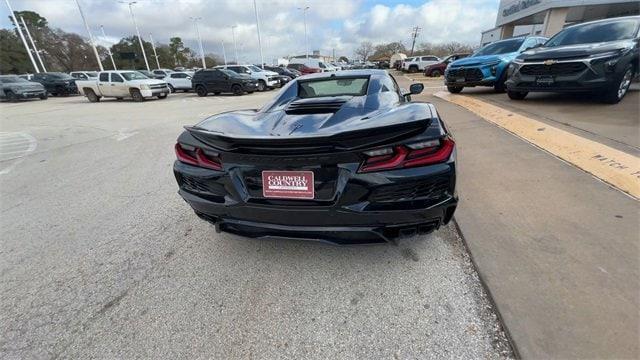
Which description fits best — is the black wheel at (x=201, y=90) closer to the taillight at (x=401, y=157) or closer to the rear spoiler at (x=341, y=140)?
the rear spoiler at (x=341, y=140)

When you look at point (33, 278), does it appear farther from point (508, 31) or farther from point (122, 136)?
point (508, 31)

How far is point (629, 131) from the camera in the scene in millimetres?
4566

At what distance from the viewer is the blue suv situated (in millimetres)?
9227

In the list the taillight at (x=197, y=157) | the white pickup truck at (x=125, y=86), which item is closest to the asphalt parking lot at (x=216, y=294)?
the taillight at (x=197, y=157)

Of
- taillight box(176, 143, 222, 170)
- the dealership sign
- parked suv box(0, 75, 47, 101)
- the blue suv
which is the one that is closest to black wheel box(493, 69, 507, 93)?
the blue suv

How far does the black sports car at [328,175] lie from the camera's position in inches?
70.4

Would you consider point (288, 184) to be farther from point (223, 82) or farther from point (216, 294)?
point (223, 82)

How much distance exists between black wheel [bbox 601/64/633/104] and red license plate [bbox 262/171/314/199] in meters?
6.87

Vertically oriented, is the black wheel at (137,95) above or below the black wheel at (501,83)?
below

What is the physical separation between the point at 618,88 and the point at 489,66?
12.5ft

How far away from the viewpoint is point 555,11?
25828 millimetres

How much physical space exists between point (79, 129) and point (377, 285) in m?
10.8

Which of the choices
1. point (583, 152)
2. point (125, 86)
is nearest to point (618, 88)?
point (583, 152)

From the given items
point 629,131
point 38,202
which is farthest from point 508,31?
point 38,202
